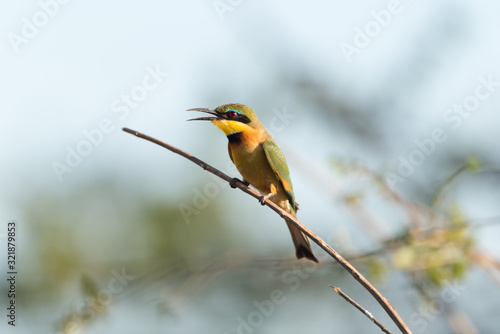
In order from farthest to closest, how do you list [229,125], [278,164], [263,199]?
[278,164] < [229,125] < [263,199]

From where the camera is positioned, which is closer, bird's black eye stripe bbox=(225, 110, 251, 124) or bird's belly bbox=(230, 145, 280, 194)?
bird's black eye stripe bbox=(225, 110, 251, 124)

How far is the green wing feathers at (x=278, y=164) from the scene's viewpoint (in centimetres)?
321

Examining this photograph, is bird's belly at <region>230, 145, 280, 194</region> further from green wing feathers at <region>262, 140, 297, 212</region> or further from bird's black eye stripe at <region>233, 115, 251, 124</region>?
bird's black eye stripe at <region>233, 115, 251, 124</region>

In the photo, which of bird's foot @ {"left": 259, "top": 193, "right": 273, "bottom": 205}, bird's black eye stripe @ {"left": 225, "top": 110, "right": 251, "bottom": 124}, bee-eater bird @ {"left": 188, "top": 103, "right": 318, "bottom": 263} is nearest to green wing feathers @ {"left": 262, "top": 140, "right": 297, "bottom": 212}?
bee-eater bird @ {"left": 188, "top": 103, "right": 318, "bottom": 263}

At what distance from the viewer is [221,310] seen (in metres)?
5.43

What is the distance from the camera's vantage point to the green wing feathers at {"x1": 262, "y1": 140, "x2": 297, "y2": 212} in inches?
126

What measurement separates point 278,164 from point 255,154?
0.14 meters

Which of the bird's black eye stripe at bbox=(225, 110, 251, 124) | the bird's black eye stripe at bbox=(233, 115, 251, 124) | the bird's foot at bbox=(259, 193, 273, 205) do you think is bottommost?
the bird's foot at bbox=(259, 193, 273, 205)

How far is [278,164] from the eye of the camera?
321cm

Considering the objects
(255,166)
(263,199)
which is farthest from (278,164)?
(263,199)

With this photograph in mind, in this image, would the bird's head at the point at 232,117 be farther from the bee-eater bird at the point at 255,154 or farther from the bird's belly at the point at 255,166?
the bird's belly at the point at 255,166

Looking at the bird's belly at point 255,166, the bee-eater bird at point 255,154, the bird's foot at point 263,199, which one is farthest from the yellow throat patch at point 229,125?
the bird's foot at point 263,199

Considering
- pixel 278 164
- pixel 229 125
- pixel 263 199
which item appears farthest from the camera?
pixel 278 164

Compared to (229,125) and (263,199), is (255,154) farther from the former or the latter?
(263,199)
